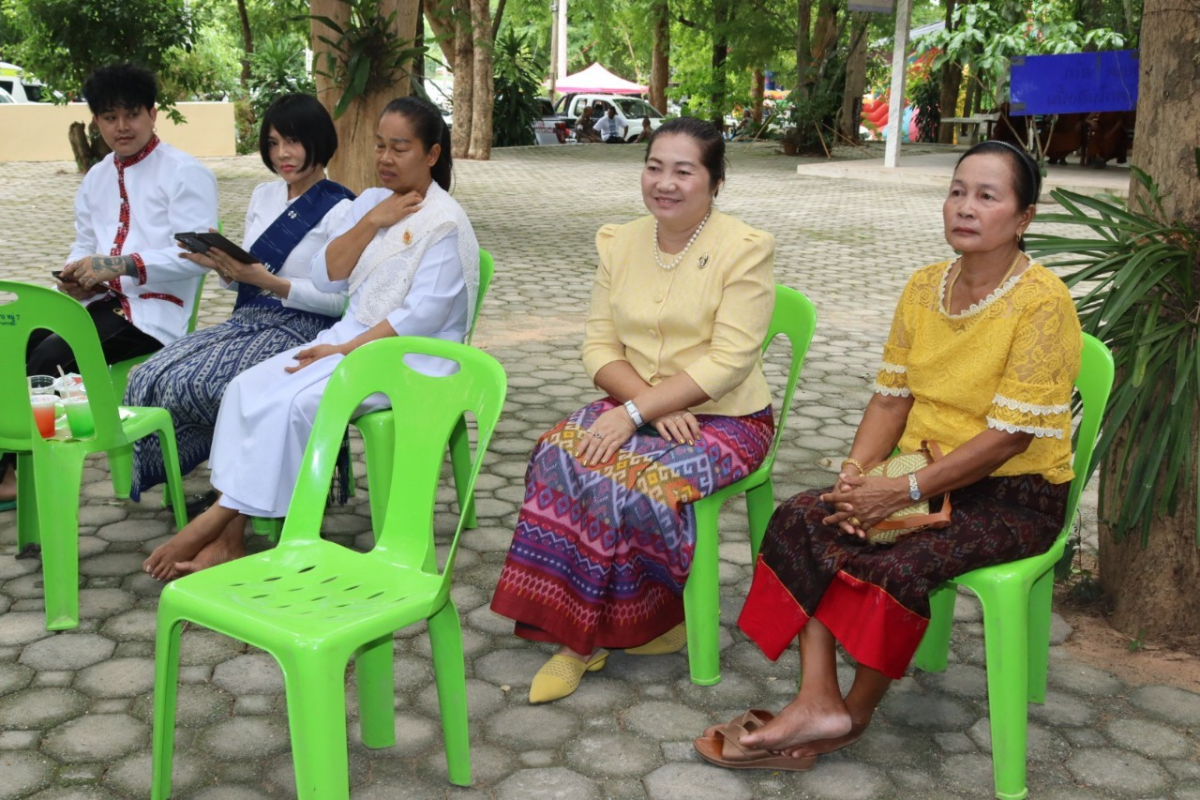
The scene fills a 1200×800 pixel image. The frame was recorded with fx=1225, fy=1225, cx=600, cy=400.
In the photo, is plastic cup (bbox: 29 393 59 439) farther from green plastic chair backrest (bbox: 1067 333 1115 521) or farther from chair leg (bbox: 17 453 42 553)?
green plastic chair backrest (bbox: 1067 333 1115 521)

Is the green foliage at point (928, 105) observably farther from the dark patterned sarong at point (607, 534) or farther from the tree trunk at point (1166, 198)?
the dark patterned sarong at point (607, 534)

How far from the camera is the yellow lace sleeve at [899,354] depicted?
304 cm

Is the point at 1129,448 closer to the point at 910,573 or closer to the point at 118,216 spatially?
the point at 910,573

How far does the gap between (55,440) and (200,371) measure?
528 millimetres

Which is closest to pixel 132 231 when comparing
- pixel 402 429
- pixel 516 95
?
pixel 402 429

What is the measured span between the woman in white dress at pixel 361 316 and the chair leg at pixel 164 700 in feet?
3.26

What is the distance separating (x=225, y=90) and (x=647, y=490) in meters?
23.7

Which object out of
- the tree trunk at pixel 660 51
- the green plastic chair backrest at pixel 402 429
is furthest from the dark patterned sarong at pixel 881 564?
the tree trunk at pixel 660 51

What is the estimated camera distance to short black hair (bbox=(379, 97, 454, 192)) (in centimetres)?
369

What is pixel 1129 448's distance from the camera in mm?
3154

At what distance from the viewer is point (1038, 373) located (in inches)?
107

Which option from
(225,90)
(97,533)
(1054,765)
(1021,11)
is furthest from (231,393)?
(225,90)

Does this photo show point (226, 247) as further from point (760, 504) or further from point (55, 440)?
point (760, 504)

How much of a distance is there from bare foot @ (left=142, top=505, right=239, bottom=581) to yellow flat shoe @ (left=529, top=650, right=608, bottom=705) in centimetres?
108
